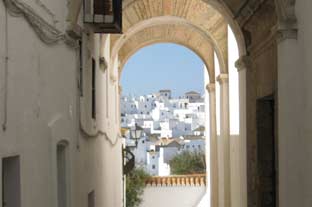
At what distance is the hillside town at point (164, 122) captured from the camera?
69.2 metres

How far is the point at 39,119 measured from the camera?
6457mm

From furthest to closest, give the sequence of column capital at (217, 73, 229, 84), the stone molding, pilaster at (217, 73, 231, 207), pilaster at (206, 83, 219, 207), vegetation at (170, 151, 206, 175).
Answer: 1. vegetation at (170, 151, 206, 175)
2. pilaster at (206, 83, 219, 207)
3. column capital at (217, 73, 229, 84)
4. pilaster at (217, 73, 231, 207)
5. the stone molding

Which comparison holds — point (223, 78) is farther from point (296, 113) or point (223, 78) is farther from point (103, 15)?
point (296, 113)

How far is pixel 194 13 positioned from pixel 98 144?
18.9 ft

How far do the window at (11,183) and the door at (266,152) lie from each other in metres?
6.13

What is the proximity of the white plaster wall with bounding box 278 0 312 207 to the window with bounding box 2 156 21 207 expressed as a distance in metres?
3.33

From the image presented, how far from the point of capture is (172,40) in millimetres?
20062

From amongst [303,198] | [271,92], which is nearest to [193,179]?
[271,92]

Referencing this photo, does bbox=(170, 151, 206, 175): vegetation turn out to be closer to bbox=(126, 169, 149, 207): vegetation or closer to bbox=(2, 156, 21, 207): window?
bbox=(126, 169, 149, 207): vegetation

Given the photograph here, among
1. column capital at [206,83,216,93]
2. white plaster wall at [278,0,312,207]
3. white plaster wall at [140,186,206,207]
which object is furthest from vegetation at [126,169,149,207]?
white plaster wall at [278,0,312,207]

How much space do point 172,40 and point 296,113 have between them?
41.9 feet

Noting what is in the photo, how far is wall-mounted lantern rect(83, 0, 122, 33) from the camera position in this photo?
31.7 ft

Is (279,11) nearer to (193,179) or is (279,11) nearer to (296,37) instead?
(296,37)

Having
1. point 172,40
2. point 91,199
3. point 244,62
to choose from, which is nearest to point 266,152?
point 244,62
